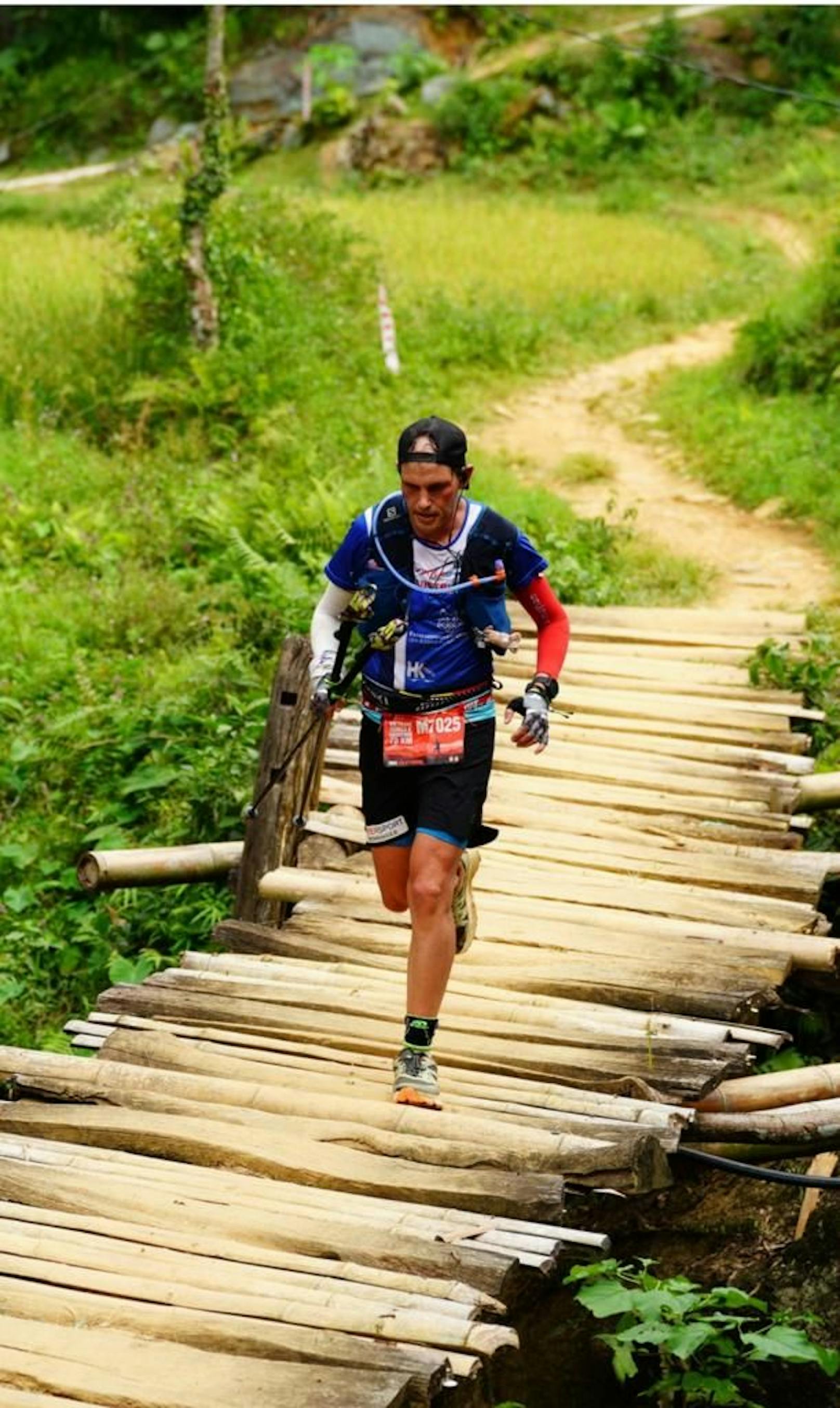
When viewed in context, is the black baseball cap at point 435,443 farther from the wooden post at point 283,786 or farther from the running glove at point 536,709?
the wooden post at point 283,786

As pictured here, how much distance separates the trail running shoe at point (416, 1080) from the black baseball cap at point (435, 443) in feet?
5.64

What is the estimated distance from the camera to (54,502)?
13.1 meters

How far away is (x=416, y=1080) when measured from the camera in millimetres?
5762

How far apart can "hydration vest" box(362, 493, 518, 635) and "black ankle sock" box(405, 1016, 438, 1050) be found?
3.81 feet

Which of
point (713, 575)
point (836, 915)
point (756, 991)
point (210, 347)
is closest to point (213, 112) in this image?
point (210, 347)

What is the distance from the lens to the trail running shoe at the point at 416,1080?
225 inches

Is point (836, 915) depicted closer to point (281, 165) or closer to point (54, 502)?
point (54, 502)

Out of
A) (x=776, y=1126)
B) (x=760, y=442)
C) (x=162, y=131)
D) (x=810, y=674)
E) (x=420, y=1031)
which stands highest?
(x=420, y=1031)

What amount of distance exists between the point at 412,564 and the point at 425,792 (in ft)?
2.21

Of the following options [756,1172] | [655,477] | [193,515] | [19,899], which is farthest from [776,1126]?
[655,477]

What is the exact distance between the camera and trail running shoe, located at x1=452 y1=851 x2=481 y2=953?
6.02m

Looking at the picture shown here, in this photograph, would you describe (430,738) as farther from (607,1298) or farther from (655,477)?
(655,477)

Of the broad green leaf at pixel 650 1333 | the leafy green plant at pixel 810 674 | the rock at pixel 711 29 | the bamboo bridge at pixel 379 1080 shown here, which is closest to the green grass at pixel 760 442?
the leafy green plant at pixel 810 674

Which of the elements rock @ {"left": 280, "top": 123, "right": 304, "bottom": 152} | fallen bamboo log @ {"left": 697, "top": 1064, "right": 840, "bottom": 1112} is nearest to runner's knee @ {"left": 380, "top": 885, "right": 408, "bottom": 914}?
fallen bamboo log @ {"left": 697, "top": 1064, "right": 840, "bottom": 1112}
